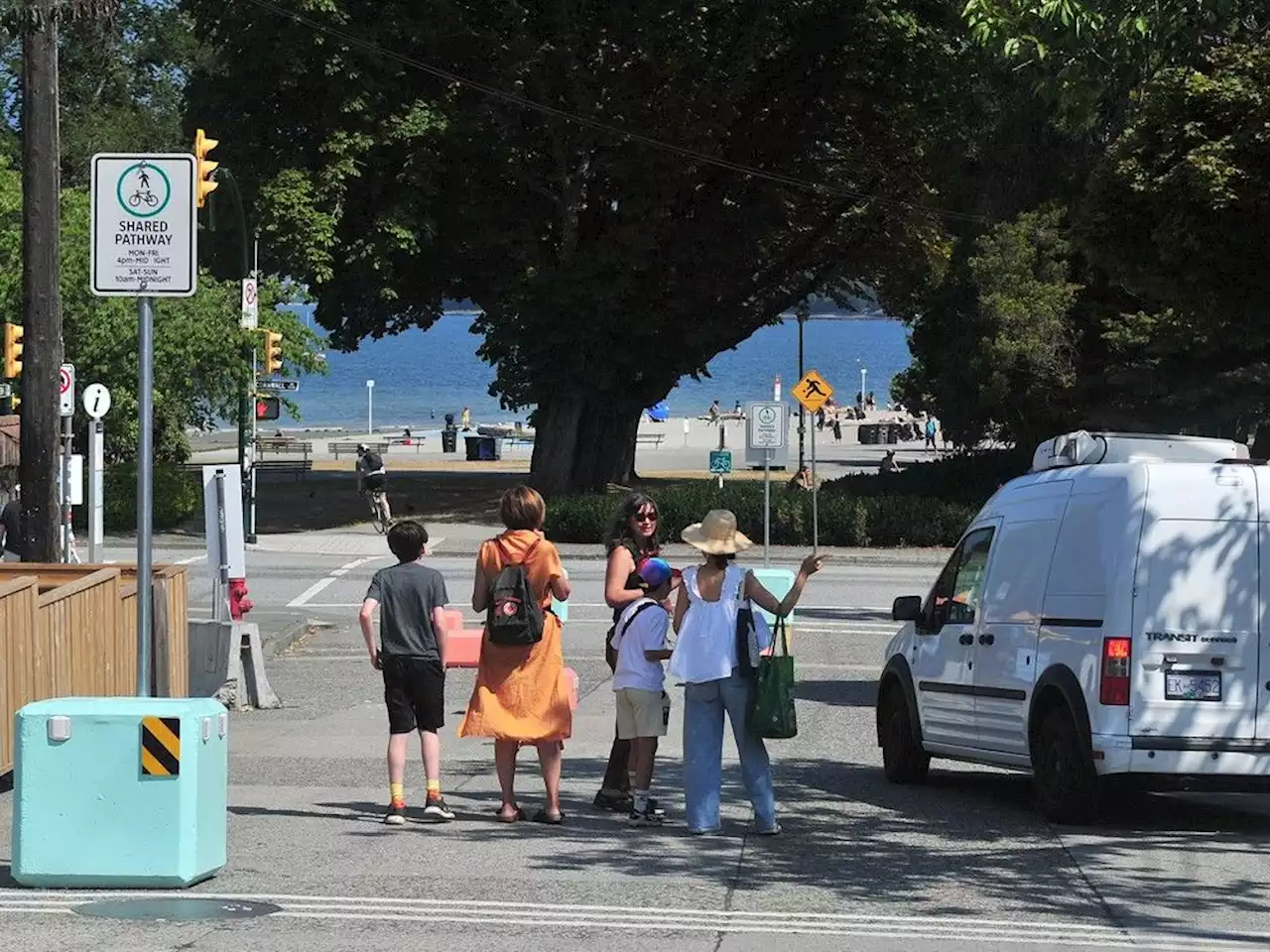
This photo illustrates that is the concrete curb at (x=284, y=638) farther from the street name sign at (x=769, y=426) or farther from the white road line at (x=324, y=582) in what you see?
the street name sign at (x=769, y=426)

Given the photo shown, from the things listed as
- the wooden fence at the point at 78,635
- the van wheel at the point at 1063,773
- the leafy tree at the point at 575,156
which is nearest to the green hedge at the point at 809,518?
the leafy tree at the point at 575,156

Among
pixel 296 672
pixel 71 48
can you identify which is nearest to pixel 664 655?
pixel 296 672

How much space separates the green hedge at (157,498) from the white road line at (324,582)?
19.9 ft

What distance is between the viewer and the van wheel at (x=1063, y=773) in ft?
37.7

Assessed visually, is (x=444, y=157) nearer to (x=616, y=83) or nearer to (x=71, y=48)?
(x=616, y=83)

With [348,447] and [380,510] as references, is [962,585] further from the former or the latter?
[348,447]

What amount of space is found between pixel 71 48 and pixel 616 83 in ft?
116

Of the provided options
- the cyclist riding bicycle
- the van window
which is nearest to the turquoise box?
the van window

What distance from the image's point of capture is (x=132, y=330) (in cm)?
3916

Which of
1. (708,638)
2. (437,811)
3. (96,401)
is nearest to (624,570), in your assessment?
(708,638)

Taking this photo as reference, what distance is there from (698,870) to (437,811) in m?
1.92

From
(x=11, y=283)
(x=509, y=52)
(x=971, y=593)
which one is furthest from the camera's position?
(x=509, y=52)

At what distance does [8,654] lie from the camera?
11961 millimetres

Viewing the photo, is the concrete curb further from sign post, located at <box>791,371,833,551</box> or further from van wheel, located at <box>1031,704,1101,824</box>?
sign post, located at <box>791,371,833,551</box>
